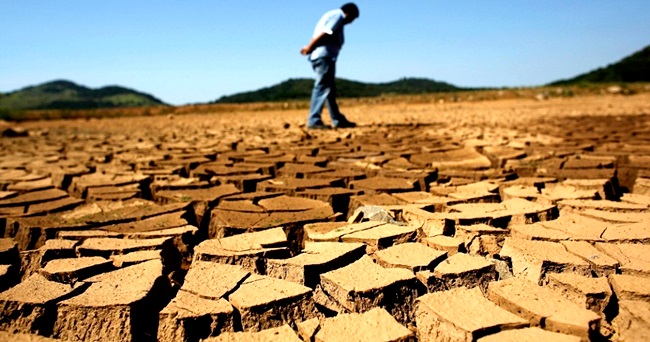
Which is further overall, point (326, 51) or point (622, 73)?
point (622, 73)

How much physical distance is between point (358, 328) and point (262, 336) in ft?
0.73

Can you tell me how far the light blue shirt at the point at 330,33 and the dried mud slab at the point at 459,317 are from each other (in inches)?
189

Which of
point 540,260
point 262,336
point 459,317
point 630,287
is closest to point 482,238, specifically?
point 540,260

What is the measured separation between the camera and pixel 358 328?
1.17 meters

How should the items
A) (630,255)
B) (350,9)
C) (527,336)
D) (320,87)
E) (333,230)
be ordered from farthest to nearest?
1. (320,87)
2. (350,9)
3. (333,230)
4. (630,255)
5. (527,336)

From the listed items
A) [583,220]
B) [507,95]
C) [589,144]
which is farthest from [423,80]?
[583,220]

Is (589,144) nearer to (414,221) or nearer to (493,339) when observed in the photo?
(414,221)

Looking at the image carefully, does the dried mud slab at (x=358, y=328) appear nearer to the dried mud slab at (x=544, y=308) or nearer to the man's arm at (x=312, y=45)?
the dried mud slab at (x=544, y=308)

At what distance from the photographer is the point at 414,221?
2.00m

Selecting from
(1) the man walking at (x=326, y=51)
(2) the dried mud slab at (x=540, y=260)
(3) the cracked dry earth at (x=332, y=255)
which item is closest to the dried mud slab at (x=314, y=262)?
(3) the cracked dry earth at (x=332, y=255)

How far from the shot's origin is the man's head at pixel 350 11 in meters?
5.82

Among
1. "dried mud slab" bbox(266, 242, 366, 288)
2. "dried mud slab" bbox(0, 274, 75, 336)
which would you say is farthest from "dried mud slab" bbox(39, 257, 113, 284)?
"dried mud slab" bbox(266, 242, 366, 288)

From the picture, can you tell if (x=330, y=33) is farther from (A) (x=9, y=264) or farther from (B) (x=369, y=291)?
(B) (x=369, y=291)

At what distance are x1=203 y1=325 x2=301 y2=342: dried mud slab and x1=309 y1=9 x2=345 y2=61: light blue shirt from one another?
16.0 feet
